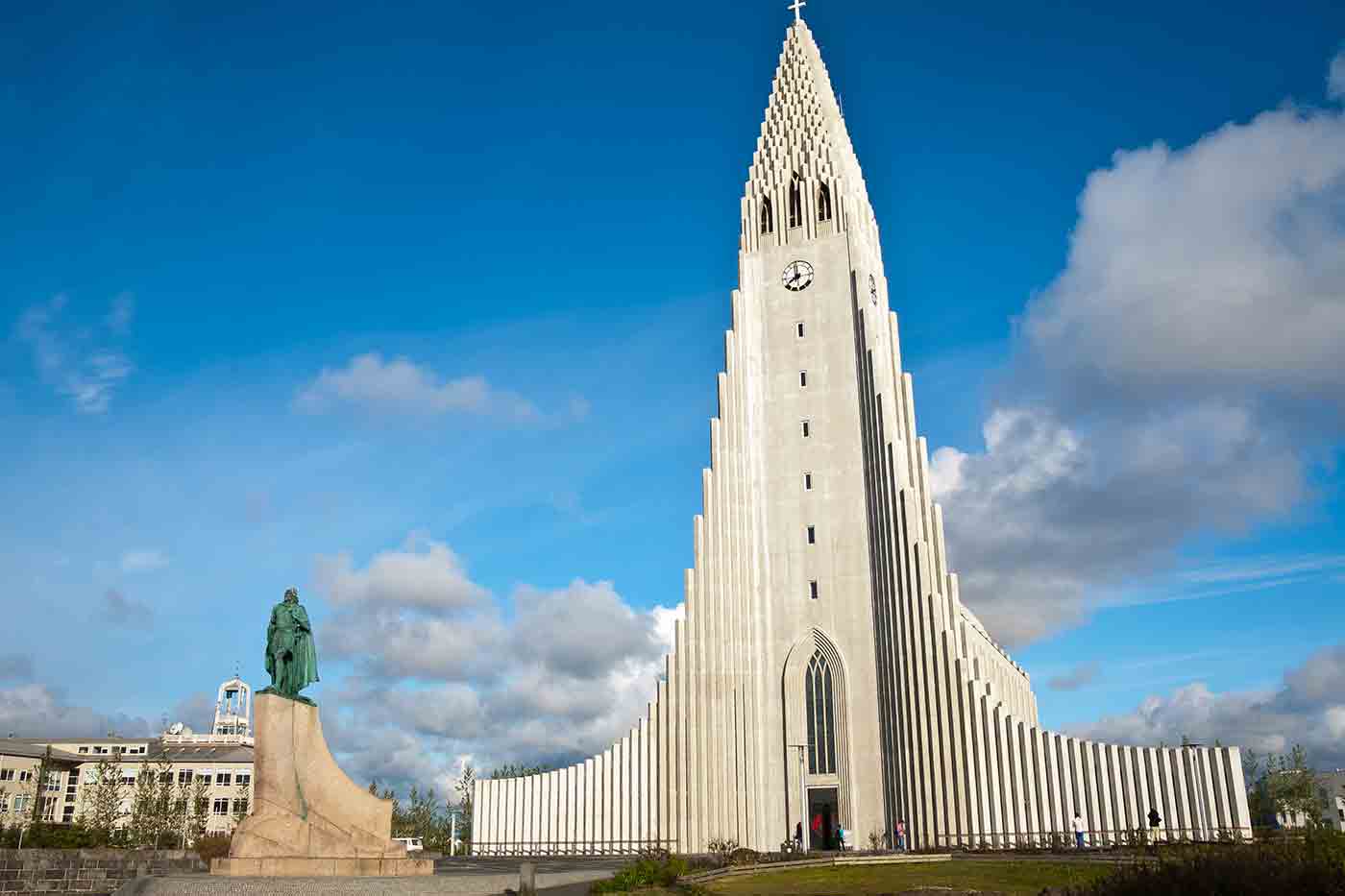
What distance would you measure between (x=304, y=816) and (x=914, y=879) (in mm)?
12973

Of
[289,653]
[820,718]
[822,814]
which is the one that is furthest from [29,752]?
[289,653]

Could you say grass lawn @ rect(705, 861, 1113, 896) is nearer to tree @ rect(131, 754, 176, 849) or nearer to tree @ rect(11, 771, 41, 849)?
tree @ rect(131, 754, 176, 849)

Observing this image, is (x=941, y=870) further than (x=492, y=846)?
No

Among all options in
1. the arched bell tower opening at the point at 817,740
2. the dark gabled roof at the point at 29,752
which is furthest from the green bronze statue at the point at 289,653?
the dark gabled roof at the point at 29,752

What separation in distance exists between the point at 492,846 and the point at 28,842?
20383 mm

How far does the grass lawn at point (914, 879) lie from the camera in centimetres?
1972

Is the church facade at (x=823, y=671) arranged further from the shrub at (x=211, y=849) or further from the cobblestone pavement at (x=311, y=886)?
the cobblestone pavement at (x=311, y=886)

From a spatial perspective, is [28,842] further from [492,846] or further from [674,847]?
[674,847]

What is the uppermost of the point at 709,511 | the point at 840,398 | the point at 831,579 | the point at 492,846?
the point at 840,398

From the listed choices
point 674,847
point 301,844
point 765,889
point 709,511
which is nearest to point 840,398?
point 709,511

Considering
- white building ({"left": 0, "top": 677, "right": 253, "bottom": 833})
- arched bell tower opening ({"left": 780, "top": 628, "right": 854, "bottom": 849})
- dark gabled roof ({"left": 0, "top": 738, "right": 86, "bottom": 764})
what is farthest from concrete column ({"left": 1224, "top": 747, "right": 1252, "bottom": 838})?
dark gabled roof ({"left": 0, "top": 738, "right": 86, "bottom": 764})

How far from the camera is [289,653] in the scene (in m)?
23.6

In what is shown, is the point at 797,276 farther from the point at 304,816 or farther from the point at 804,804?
the point at 304,816

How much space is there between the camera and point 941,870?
2444cm
